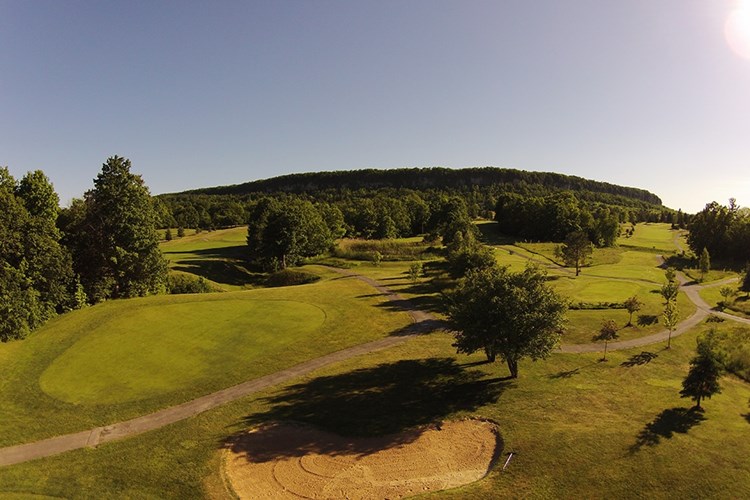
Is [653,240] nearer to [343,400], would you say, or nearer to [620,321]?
[620,321]

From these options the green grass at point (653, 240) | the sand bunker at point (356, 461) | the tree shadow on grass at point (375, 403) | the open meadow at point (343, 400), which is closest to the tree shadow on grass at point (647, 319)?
the open meadow at point (343, 400)

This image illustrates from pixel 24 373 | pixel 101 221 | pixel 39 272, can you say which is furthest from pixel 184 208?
pixel 24 373

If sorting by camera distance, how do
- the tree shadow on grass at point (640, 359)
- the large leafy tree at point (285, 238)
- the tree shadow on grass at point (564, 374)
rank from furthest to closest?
the large leafy tree at point (285, 238), the tree shadow on grass at point (640, 359), the tree shadow on grass at point (564, 374)

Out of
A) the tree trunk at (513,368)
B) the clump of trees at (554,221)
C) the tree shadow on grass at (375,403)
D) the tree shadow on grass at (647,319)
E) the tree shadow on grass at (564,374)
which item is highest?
the clump of trees at (554,221)

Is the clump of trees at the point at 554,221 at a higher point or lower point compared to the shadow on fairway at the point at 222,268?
higher

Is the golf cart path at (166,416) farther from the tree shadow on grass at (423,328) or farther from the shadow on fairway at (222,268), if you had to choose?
the shadow on fairway at (222,268)

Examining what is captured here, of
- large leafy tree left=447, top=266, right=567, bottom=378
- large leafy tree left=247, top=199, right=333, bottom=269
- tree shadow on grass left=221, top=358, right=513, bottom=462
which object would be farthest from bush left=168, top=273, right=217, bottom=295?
large leafy tree left=447, top=266, right=567, bottom=378
